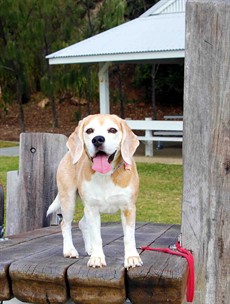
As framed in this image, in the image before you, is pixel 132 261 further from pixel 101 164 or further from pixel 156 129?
pixel 156 129

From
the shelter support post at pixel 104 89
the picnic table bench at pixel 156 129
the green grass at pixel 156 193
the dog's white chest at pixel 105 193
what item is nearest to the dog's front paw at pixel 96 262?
the dog's white chest at pixel 105 193

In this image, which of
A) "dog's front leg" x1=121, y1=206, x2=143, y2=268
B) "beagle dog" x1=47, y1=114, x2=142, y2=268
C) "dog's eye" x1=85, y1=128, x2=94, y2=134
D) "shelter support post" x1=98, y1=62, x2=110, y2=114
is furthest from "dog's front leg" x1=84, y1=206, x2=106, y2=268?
"shelter support post" x1=98, y1=62, x2=110, y2=114

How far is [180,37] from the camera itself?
13.4 m

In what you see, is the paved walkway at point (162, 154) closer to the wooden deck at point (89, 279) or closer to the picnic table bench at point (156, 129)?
the picnic table bench at point (156, 129)

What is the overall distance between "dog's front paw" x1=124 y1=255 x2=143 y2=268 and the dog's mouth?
0.39 metres

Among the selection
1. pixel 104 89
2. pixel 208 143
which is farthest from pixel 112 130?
pixel 104 89

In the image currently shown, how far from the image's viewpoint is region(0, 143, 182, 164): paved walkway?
41.6ft

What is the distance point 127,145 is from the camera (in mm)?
2266

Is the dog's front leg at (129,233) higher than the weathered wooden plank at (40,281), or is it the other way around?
the dog's front leg at (129,233)

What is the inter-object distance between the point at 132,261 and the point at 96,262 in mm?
150

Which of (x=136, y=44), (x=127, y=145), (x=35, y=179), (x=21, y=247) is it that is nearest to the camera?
(x=127, y=145)

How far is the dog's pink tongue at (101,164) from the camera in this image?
2.17m

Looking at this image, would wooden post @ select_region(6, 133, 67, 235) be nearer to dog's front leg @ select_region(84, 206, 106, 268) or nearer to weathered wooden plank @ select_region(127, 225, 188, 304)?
dog's front leg @ select_region(84, 206, 106, 268)

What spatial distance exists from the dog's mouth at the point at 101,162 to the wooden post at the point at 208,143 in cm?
33
